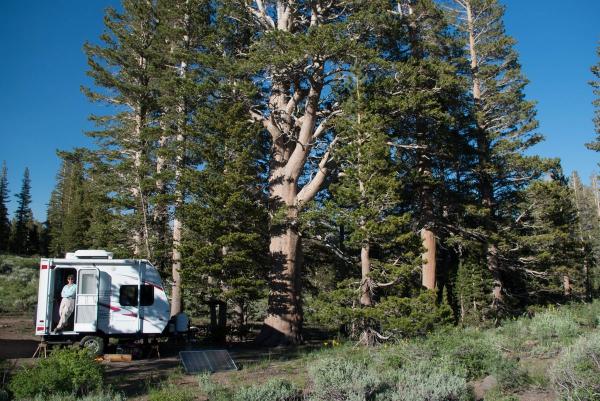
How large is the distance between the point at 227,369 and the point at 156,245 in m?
11.2

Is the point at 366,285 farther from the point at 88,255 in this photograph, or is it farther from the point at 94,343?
the point at 88,255

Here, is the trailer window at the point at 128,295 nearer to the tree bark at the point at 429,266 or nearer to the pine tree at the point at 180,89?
the pine tree at the point at 180,89

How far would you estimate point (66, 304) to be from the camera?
13.1 meters

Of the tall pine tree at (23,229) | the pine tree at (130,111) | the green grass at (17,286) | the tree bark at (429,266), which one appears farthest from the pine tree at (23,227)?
the tree bark at (429,266)

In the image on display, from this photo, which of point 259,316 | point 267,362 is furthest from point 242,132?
point 259,316

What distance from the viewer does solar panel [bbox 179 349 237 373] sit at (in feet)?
33.3

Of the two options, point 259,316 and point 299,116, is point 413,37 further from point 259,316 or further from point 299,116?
point 259,316

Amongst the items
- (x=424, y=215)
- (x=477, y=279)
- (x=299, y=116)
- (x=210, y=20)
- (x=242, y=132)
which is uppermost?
(x=210, y=20)

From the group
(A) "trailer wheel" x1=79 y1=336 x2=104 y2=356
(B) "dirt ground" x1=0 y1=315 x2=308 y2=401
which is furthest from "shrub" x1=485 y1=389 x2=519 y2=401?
(A) "trailer wheel" x1=79 y1=336 x2=104 y2=356

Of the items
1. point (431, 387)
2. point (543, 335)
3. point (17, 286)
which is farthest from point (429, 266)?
point (17, 286)

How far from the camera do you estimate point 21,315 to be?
22.7 m

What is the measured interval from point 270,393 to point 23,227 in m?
73.1

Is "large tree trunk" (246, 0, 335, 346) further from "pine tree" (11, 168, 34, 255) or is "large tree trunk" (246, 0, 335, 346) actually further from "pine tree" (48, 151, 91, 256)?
"pine tree" (11, 168, 34, 255)

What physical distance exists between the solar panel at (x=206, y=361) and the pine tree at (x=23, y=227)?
6613cm
